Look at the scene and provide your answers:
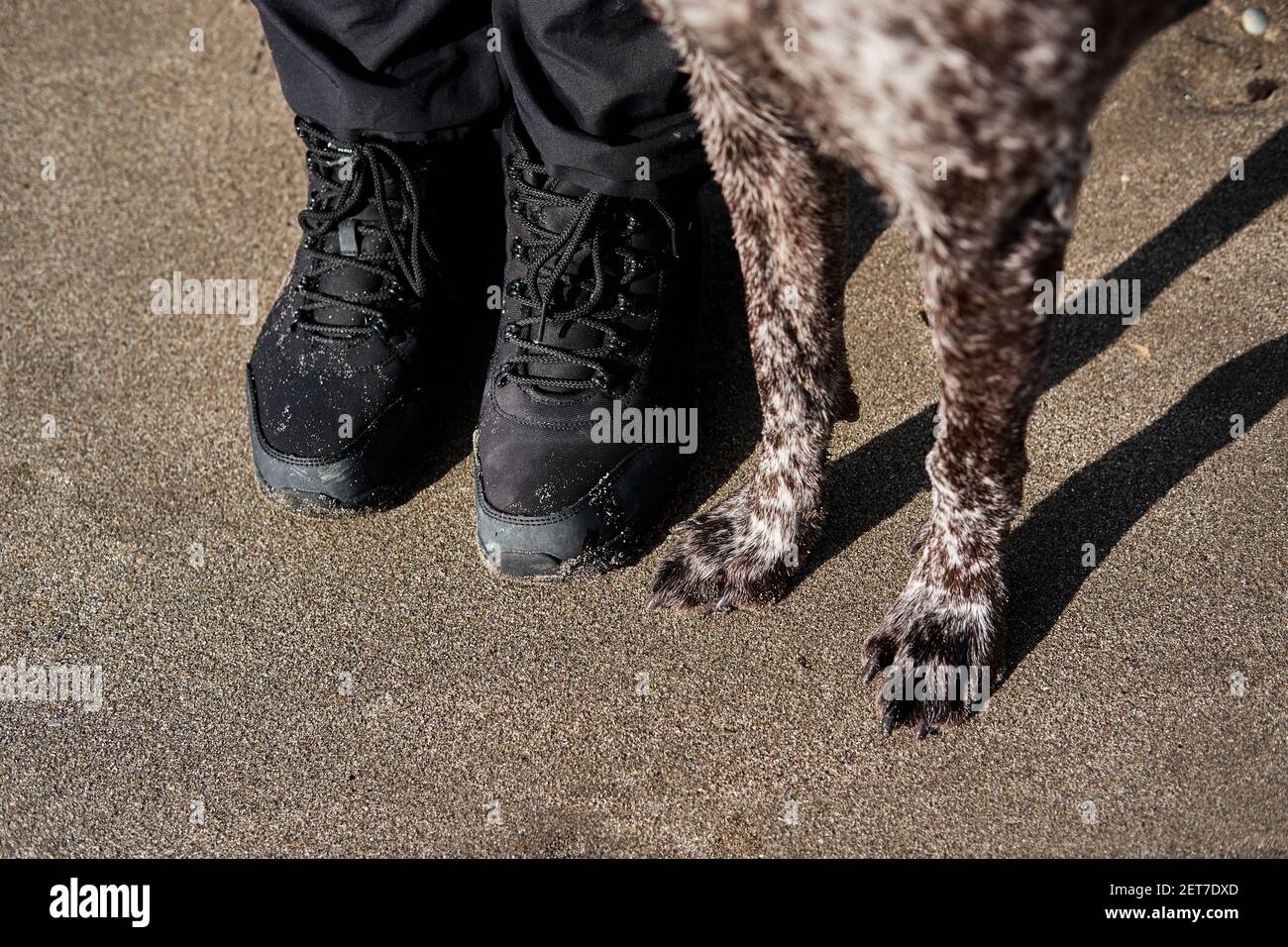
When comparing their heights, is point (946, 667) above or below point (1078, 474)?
below

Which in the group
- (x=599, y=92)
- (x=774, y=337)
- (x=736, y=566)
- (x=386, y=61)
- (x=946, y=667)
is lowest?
(x=946, y=667)

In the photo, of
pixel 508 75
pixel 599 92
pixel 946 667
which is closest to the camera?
pixel 946 667

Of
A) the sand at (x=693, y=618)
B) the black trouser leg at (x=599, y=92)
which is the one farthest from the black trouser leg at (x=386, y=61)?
the sand at (x=693, y=618)

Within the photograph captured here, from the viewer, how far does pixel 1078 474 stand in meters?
2.59

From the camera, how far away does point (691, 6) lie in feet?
5.03

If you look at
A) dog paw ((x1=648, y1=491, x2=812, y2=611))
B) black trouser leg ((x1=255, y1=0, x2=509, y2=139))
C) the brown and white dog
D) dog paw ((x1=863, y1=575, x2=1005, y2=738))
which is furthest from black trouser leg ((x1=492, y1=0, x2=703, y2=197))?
dog paw ((x1=863, y1=575, x2=1005, y2=738))

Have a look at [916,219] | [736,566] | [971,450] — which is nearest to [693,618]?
[736,566]

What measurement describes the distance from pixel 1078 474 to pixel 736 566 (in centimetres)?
85

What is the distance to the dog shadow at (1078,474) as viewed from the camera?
95.5 inches

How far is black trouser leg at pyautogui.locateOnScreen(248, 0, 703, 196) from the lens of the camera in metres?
2.40

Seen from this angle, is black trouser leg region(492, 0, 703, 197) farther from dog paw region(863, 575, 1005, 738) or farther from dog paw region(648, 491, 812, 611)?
dog paw region(863, 575, 1005, 738)

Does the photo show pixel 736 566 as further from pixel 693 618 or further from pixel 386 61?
pixel 386 61

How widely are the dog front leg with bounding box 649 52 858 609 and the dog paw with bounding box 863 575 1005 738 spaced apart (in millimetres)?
335
